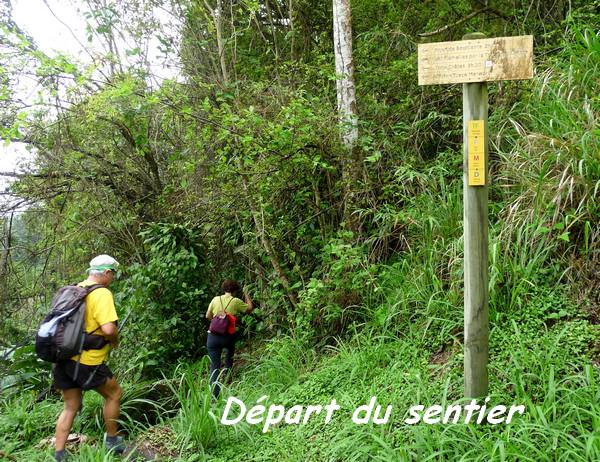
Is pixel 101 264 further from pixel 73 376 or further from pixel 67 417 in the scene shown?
pixel 67 417

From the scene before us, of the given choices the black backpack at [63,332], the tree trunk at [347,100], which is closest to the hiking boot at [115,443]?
the black backpack at [63,332]

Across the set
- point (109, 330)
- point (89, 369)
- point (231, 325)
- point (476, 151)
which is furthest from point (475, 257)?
point (231, 325)

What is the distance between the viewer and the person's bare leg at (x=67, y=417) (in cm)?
414

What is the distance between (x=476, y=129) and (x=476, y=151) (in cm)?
14

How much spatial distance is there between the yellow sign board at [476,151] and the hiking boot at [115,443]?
3610 millimetres

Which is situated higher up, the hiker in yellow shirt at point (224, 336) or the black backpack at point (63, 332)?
the black backpack at point (63, 332)

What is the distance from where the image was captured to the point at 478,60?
298 centimetres

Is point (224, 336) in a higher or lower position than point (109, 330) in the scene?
lower

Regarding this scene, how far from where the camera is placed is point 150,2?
26.8 feet

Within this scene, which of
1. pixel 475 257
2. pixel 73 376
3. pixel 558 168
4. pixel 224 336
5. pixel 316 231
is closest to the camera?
pixel 475 257

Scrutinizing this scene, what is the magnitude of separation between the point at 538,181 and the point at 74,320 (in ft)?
13.2

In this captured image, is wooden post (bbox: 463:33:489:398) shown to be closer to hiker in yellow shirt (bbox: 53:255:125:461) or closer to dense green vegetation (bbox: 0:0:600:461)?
dense green vegetation (bbox: 0:0:600:461)

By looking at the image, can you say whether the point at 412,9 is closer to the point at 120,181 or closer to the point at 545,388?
the point at 120,181

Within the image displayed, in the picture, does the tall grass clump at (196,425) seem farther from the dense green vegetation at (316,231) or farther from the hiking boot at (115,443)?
the hiking boot at (115,443)
